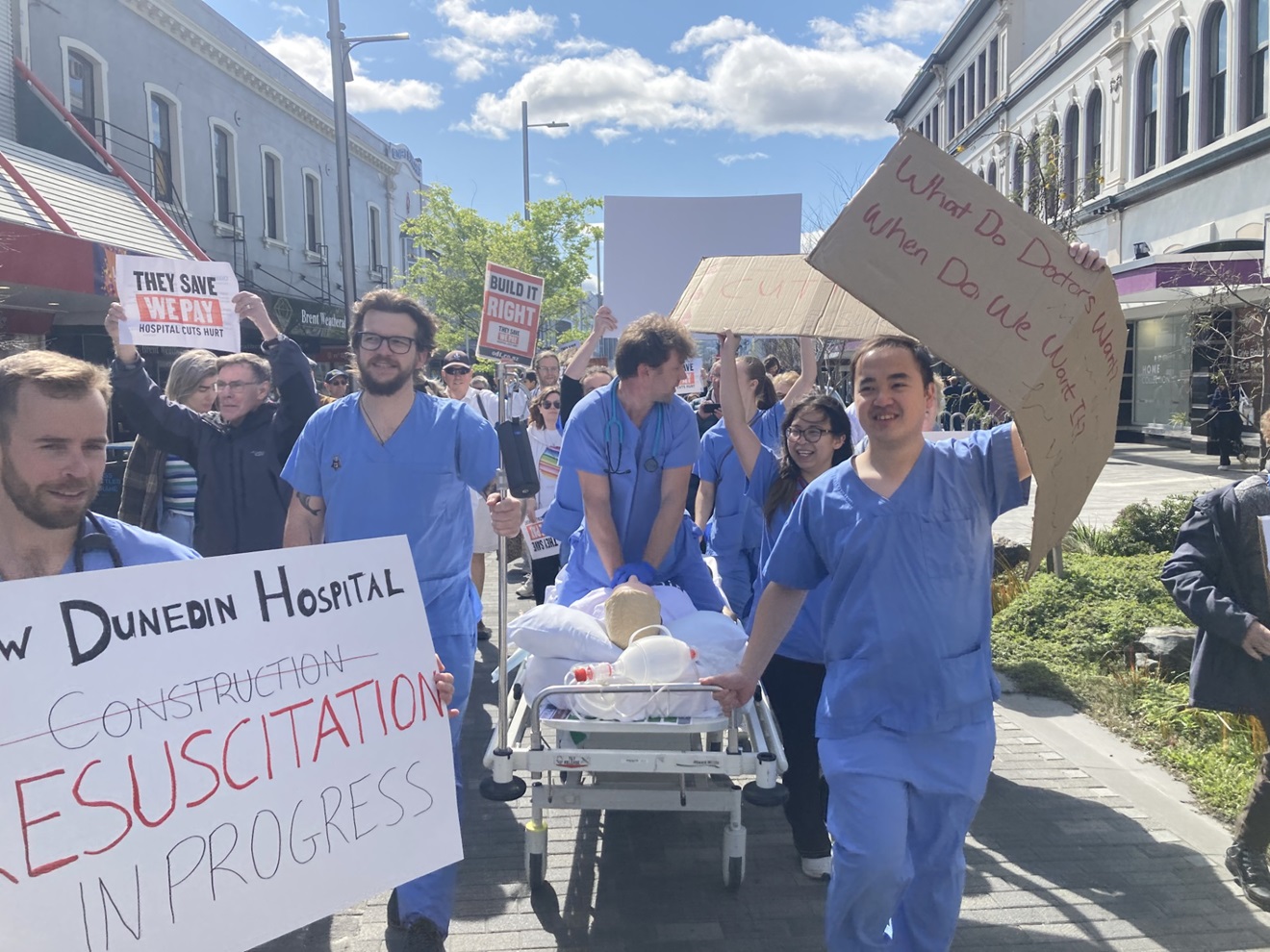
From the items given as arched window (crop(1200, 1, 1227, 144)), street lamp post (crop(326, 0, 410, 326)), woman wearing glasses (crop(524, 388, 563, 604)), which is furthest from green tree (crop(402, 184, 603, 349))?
woman wearing glasses (crop(524, 388, 563, 604))

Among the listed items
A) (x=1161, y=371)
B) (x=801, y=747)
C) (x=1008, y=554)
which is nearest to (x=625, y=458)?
(x=801, y=747)

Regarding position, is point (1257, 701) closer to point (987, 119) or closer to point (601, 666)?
point (601, 666)

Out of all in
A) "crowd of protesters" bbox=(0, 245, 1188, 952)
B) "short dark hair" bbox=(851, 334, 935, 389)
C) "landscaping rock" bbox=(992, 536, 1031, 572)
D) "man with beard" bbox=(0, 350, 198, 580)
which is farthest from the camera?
"landscaping rock" bbox=(992, 536, 1031, 572)

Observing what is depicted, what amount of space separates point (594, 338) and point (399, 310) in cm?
311

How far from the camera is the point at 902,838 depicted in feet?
8.75

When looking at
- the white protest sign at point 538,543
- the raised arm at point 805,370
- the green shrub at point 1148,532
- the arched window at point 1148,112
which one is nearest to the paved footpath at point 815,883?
the white protest sign at point 538,543

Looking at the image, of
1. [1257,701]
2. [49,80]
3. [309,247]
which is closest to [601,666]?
[1257,701]

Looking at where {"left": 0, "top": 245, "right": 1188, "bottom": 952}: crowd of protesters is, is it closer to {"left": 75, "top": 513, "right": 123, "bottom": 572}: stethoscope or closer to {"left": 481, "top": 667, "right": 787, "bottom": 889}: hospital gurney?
{"left": 75, "top": 513, "right": 123, "bottom": 572}: stethoscope

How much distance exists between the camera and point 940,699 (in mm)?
2670

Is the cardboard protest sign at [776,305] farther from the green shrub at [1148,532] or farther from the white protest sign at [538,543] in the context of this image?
the green shrub at [1148,532]

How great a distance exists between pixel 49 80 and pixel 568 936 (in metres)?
17.8

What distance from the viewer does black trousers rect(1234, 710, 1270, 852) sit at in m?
3.59

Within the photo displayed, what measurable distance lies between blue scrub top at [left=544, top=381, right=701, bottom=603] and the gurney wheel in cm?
107

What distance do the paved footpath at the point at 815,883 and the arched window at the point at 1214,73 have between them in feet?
63.1
